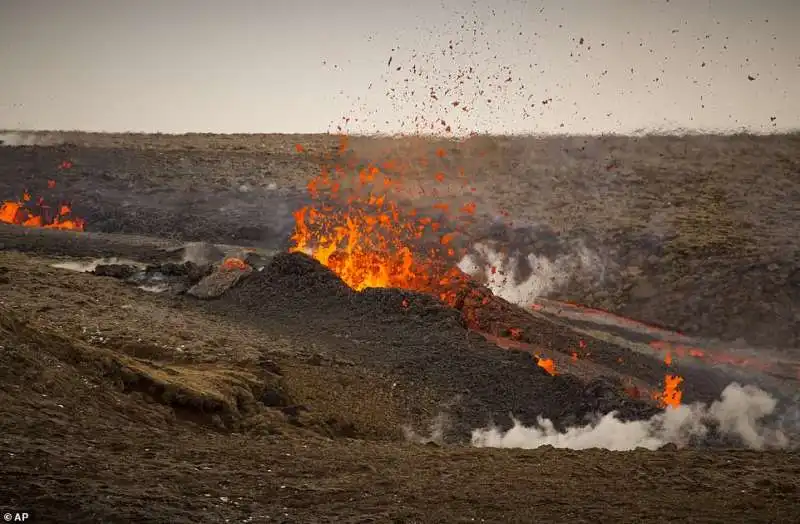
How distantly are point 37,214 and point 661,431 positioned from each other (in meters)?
24.3

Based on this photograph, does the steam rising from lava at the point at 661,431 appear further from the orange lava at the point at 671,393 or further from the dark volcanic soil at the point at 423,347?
the orange lava at the point at 671,393

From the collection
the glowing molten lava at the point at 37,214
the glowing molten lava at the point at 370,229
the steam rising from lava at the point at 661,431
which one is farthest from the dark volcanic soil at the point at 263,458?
the glowing molten lava at the point at 37,214

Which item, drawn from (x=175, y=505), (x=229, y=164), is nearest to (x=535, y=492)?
(x=175, y=505)

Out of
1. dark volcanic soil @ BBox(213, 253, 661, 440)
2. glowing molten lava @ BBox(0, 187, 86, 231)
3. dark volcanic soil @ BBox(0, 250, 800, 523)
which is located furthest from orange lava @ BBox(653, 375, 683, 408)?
glowing molten lava @ BBox(0, 187, 86, 231)

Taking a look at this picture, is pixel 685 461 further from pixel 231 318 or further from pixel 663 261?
pixel 663 261

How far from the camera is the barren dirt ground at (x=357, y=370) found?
654 cm

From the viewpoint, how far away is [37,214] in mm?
30578

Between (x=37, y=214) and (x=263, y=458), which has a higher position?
(x=37, y=214)

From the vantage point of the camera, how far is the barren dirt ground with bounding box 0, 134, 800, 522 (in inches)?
257

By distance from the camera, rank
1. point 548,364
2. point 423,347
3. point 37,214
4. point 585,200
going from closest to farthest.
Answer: point 423,347, point 548,364, point 585,200, point 37,214

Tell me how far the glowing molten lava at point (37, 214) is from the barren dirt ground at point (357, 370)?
835mm

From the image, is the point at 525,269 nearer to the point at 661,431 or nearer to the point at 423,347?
the point at 423,347

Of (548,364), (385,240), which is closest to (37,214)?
(385,240)

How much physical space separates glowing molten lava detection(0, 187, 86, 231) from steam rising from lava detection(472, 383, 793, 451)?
20763mm
